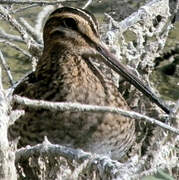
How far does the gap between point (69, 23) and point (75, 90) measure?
33cm

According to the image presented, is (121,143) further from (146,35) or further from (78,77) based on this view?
(146,35)

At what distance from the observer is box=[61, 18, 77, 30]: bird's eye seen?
3.06 metres

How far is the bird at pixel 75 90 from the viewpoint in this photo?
2855mm

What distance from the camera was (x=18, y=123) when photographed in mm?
2898

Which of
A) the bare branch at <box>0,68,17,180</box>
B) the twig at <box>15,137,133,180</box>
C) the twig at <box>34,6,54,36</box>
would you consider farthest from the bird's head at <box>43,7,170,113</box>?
the twig at <box>34,6,54,36</box>

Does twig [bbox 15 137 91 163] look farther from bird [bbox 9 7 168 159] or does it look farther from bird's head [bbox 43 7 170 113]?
bird's head [bbox 43 7 170 113]

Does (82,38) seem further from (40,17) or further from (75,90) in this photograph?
(40,17)

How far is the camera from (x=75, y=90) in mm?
2953

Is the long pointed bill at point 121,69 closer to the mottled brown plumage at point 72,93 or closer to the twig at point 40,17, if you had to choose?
the mottled brown plumage at point 72,93

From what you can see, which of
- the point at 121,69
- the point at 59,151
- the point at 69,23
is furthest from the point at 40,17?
the point at 59,151

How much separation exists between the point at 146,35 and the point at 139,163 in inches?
83.9

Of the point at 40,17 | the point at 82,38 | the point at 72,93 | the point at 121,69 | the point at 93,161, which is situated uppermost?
the point at 40,17

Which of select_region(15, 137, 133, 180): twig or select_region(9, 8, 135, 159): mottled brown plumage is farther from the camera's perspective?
select_region(9, 8, 135, 159): mottled brown plumage

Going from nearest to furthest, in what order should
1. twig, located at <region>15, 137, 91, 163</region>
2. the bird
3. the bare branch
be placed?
1. the bare branch
2. twig, located at <region>15, 137, 91, 163</region>
3. the bird
